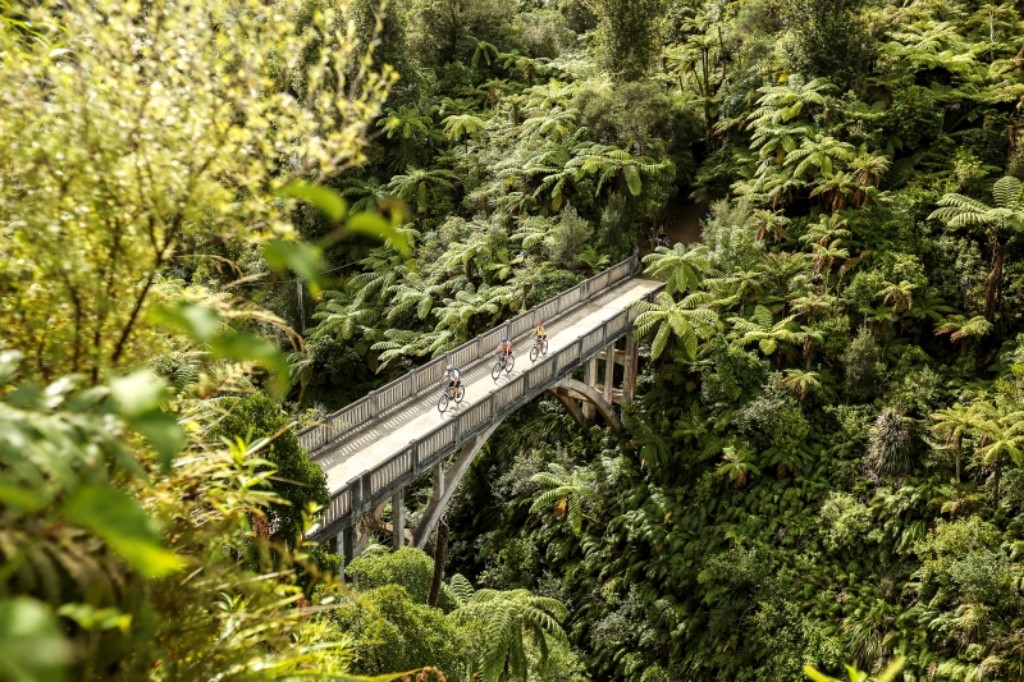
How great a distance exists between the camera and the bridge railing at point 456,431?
45.2 ft

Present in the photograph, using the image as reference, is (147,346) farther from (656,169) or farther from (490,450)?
(656,169)

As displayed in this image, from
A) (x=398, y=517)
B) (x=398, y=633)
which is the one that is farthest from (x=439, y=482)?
(x=398, y=633)

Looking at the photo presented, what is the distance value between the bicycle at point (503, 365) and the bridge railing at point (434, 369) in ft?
3.69

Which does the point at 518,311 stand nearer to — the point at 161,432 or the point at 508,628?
the point at 508,628

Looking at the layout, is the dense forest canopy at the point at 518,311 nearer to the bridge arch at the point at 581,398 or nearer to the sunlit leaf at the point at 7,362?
the sunlit leaf at the point at 7,362

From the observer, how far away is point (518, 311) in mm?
25156

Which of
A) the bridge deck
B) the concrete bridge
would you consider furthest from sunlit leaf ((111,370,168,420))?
the bridge deck

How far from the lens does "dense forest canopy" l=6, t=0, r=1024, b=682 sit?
2.58 meters

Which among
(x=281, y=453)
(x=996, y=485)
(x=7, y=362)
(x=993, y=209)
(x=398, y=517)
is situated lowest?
(x=996, y=485)

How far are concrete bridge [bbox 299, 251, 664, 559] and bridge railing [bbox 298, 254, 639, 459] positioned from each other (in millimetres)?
25

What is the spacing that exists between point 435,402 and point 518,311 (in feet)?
24.3

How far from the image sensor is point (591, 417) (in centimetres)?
2334

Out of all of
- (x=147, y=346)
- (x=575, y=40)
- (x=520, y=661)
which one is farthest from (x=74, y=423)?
(x=575, y=40)

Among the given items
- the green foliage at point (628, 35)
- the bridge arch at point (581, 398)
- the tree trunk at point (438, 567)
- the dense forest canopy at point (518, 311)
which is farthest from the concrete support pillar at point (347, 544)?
the green foliage at point (628, 35)
